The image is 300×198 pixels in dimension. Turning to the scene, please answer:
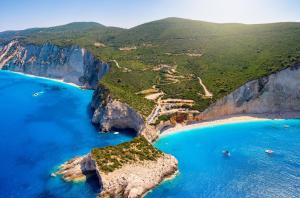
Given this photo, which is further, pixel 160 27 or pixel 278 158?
pixel 160 27

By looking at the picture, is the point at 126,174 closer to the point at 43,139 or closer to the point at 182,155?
the point at 182,155

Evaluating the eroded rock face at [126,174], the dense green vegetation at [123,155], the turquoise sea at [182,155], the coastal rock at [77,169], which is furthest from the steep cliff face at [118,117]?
the coastal rock at [77,169]

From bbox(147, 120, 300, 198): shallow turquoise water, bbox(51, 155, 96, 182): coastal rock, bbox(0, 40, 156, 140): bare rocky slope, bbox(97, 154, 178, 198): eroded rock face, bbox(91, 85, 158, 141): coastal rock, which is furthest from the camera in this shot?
bbox(0, 40, 156, 140): bare rocky slope

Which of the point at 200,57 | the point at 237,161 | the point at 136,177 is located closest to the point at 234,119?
the point at 237,161

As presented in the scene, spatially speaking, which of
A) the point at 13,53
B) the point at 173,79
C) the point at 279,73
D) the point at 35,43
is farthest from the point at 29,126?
the point at 13,53

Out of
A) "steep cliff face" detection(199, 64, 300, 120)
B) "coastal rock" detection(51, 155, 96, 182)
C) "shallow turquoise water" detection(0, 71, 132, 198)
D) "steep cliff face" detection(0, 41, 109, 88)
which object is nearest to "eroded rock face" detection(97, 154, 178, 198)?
"shallow turquoise water" detection(0, 71, 132, 198)

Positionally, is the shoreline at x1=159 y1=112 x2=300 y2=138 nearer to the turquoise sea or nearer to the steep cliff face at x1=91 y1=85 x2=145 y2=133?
the turquoise sea

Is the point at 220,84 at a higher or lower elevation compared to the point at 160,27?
lower

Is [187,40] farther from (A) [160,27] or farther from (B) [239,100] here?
(B) [239,100]
